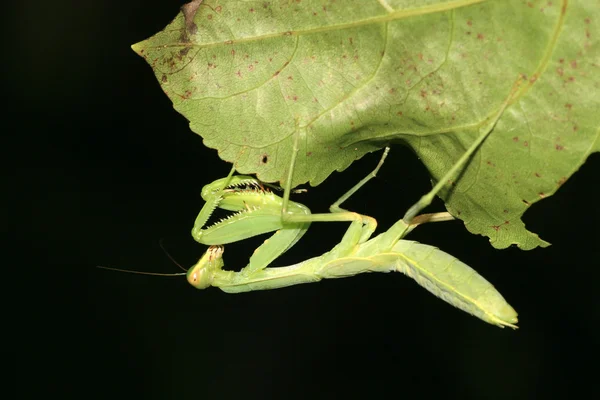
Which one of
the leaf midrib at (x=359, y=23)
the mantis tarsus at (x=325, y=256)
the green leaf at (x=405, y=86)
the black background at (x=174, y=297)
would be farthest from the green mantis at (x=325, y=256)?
the black background at (x=174, y=297)

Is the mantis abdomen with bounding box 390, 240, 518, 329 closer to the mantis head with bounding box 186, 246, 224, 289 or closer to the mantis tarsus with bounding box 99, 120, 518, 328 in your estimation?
the mantis tarsus with bounding box 99, 120, 518, 328

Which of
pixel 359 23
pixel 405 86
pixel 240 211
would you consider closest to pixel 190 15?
pixel 359 23

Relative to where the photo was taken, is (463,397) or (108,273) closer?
(463,397)

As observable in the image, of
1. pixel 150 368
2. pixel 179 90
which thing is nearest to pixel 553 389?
pixel 150 368

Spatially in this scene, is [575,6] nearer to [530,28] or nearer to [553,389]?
[530,28]

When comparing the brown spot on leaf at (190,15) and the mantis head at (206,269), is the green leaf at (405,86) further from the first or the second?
the mantis head at (206,269)

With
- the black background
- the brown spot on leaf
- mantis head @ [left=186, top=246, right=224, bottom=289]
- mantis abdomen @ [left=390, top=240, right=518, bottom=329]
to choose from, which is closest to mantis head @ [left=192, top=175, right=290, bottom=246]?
mantis head @ [left=186, top=246, right=224, bottom=289]
